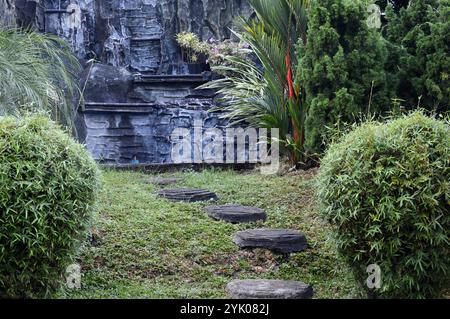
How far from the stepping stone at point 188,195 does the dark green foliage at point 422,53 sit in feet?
7.43

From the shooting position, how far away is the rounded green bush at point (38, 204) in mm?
2965

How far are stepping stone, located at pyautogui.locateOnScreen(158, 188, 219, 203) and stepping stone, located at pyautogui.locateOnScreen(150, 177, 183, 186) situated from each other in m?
0.67

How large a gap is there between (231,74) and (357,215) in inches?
233

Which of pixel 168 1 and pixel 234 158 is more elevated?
pixel 168 1

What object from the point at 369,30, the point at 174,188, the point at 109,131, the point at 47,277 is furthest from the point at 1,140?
the point at 109,131

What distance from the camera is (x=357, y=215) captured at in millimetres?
3125

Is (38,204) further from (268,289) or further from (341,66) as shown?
(341,66)

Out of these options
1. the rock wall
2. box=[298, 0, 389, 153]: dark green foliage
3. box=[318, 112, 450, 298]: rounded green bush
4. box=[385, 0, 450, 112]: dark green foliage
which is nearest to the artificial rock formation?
the rock wall

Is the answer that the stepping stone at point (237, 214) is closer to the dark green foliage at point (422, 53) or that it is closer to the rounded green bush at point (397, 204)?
the rounded green bush at point (397, 204)

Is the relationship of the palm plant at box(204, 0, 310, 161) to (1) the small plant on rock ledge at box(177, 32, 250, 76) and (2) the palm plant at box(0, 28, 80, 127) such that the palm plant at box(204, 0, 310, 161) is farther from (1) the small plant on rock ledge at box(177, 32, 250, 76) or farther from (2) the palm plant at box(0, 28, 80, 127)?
(2) the palm plant at box(0, 28, 80, 127)

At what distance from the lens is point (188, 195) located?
5.46 meters

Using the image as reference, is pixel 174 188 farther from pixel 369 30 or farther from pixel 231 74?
pixel 231 74

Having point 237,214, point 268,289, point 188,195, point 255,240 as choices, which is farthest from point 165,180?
point 268,289

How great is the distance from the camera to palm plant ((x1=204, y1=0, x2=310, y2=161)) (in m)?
6.65
